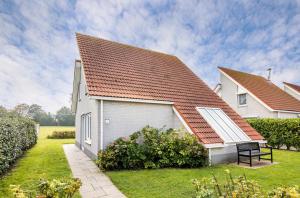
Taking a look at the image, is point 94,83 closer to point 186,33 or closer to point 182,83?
point 182,83

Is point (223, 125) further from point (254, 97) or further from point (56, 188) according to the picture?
point (254, 97)

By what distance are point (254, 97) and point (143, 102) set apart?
51.3 ft

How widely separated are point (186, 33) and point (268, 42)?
1041 cm

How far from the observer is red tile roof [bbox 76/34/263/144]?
12.2 metres

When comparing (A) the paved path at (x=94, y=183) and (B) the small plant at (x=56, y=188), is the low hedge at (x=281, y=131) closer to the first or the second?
(A) the paved path at (x=94, y=183)

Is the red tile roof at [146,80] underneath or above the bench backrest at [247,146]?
above

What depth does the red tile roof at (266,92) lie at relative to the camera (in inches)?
926

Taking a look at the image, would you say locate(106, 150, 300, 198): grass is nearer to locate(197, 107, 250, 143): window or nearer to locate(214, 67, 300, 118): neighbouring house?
locate(197, 107, 250, 143): window

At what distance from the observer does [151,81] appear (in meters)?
14.6

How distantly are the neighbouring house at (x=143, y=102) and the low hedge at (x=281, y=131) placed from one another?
4.98m

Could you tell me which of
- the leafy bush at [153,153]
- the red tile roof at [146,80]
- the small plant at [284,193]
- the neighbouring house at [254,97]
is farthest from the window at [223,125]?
the neighbouring house at [254,97]

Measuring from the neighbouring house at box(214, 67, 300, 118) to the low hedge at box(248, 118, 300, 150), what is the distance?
373 cm

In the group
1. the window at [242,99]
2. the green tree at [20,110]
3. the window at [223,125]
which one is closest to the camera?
→ the window at [223,125]

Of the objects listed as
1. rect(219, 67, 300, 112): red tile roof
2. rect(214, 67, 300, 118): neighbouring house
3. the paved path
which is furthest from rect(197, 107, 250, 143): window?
rect(219, 67, 300, 112): red tile roof
